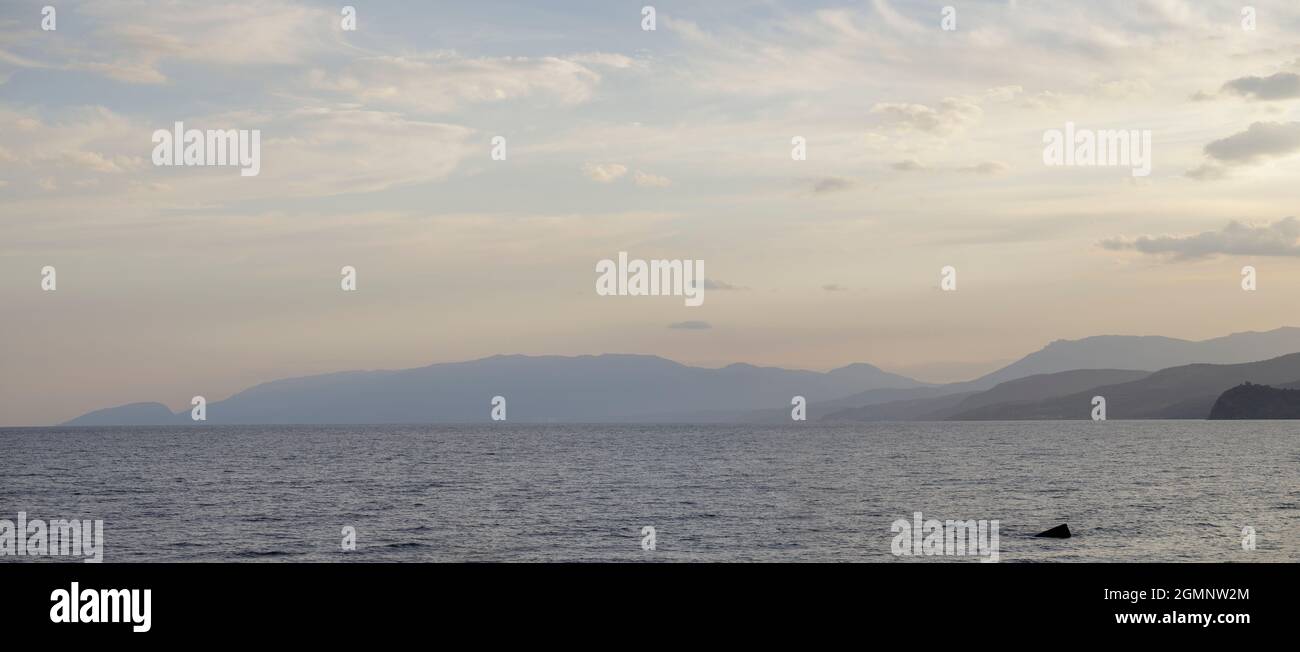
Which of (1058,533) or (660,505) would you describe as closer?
(1058,533)

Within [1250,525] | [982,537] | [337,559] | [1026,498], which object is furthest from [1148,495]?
[337,559]

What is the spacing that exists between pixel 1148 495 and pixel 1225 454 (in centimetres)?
6790

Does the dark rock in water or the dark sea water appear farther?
the dark rock in water

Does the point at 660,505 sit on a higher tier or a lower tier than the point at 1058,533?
lower

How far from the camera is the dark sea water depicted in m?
41.6

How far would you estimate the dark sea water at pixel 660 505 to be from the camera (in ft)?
136

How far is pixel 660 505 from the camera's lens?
199ft

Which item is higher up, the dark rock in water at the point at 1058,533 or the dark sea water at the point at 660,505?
the dark rock in water at the point at 1058,533

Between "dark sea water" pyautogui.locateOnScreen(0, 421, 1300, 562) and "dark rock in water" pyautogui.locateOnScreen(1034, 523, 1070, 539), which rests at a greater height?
"dark rock in water" pyautogui.locateOnScreen(1034, 523, 1070, 539)

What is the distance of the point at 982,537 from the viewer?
44594mm

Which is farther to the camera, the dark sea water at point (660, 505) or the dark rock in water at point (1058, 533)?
the dark rock in water at point (1058, 533)
